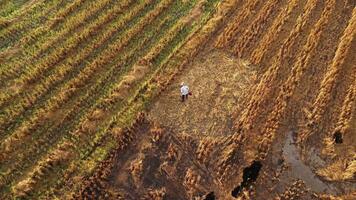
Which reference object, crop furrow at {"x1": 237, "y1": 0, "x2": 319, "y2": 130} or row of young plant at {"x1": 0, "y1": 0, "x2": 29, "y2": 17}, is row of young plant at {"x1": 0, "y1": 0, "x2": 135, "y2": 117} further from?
crop furrow at {"x1": 237, "y1": 0, "x2": 319, "y2": 130}

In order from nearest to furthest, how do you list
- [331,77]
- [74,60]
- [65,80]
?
[331,77], [65,80], [74,60]

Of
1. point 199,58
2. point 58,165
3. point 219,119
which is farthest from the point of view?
point 199,58

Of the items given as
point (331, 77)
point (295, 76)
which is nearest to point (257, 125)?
point (295, 76)

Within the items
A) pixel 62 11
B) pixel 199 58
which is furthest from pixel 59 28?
pixel 199 58

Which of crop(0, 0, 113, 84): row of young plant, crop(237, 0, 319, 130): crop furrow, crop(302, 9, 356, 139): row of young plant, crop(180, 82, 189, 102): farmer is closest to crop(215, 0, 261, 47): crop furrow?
crop(237, 0, 319, 130): crop furrow

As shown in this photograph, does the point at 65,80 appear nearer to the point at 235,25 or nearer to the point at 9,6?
the point at 9,6

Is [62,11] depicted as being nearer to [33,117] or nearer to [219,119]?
[33,117]
